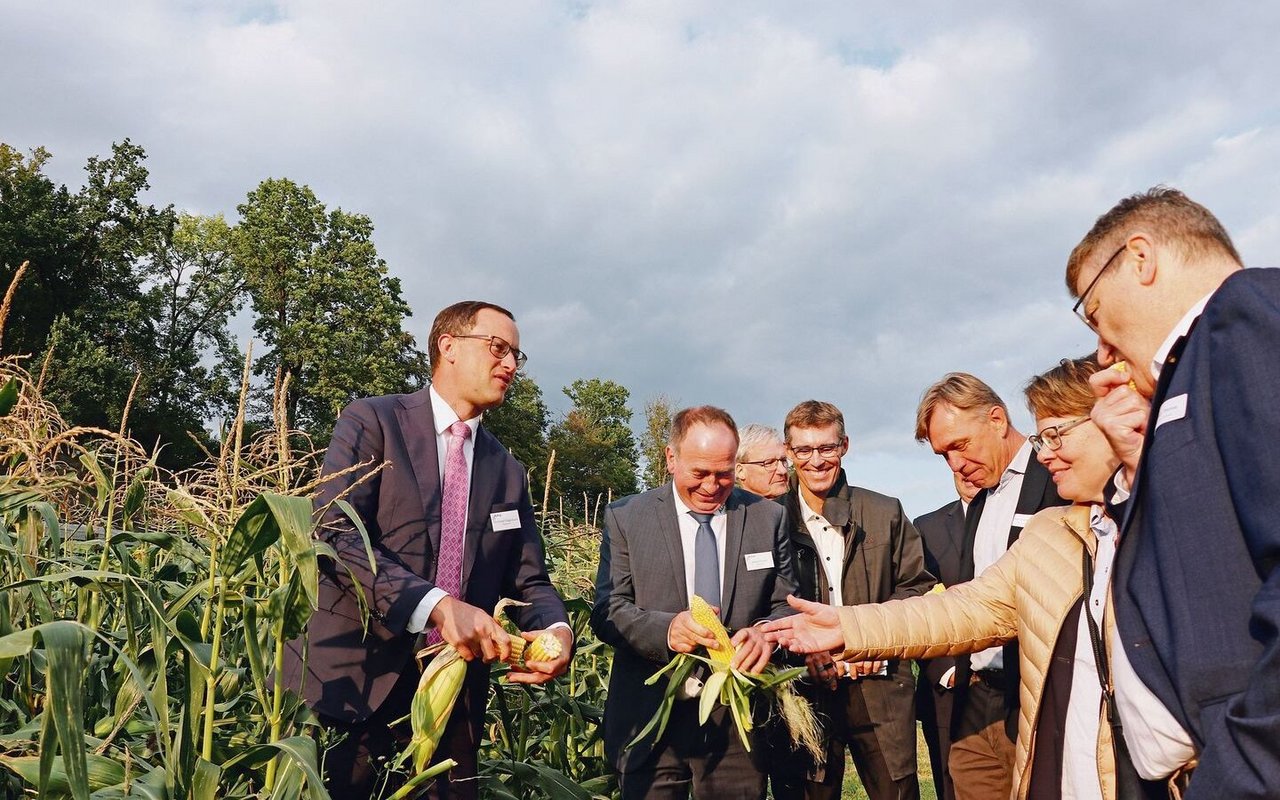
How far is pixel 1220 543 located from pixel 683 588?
2417 mm

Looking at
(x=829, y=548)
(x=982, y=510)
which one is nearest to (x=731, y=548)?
(x=829, y=548)

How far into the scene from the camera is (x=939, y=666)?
409 centimetres

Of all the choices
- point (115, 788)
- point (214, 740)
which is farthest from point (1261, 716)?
point (214, 740)

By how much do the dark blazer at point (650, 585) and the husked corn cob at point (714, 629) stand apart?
0.61 ft

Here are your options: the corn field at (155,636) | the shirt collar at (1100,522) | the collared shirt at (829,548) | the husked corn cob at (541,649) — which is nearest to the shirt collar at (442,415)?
the corn field at (155,636)

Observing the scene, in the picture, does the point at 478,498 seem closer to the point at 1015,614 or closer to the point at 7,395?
the point at 7,395

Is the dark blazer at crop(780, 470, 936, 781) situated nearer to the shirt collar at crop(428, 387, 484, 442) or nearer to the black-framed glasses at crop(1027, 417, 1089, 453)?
the black-framed glasses at crop(1027, 417, 1089, 453)

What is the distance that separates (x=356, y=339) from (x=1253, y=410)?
33.5m

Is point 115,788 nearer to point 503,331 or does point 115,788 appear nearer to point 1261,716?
point 503,331

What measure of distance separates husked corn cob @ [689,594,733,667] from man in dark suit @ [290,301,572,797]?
1.63 ft

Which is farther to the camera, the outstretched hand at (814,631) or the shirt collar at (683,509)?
the shirt collar at (683,509)

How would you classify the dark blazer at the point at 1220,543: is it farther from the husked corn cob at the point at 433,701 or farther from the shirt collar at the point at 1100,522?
the husked corn cob at the point at 433,701

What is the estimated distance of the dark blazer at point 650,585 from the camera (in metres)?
3.54

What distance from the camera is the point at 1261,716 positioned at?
124 centimetres
